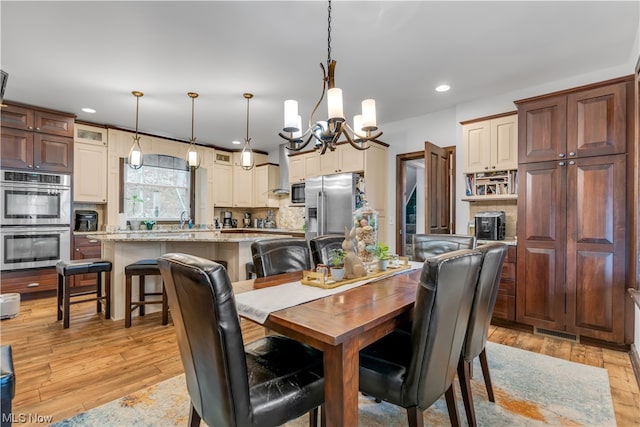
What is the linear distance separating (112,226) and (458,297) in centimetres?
541

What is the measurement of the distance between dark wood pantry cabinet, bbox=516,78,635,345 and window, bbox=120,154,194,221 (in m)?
5.69

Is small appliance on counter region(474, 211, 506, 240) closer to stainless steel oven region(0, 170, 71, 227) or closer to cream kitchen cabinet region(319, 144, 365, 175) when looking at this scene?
cream kitchen cabinet region(319, 144, 365, 175)

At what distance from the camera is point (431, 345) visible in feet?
3.96

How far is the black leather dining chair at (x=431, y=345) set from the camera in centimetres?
118

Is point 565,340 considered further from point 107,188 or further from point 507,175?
point 107,188

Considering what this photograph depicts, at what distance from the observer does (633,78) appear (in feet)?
8.55

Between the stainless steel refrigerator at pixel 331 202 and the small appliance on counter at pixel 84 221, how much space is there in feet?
11.0

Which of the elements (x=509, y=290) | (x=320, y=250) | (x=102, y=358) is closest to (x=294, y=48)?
(x=320, y=250)

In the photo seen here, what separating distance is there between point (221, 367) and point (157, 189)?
5.76m

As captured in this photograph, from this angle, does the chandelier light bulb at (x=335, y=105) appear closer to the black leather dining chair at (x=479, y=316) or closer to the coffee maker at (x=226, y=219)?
the black leather dining chair at (x=479, y=316)

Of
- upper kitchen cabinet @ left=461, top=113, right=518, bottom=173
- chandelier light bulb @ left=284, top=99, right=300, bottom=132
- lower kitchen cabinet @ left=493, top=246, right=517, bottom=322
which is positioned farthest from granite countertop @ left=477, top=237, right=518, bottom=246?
chandelier light bulb @ left=284, top=99, right=300, bottom=132

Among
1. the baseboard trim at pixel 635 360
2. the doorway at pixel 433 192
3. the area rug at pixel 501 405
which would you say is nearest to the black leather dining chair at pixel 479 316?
the area rug at pixel 501 405

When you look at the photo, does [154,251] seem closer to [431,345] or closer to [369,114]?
[369,114]

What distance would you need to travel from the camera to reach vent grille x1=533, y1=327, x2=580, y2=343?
2908mm
